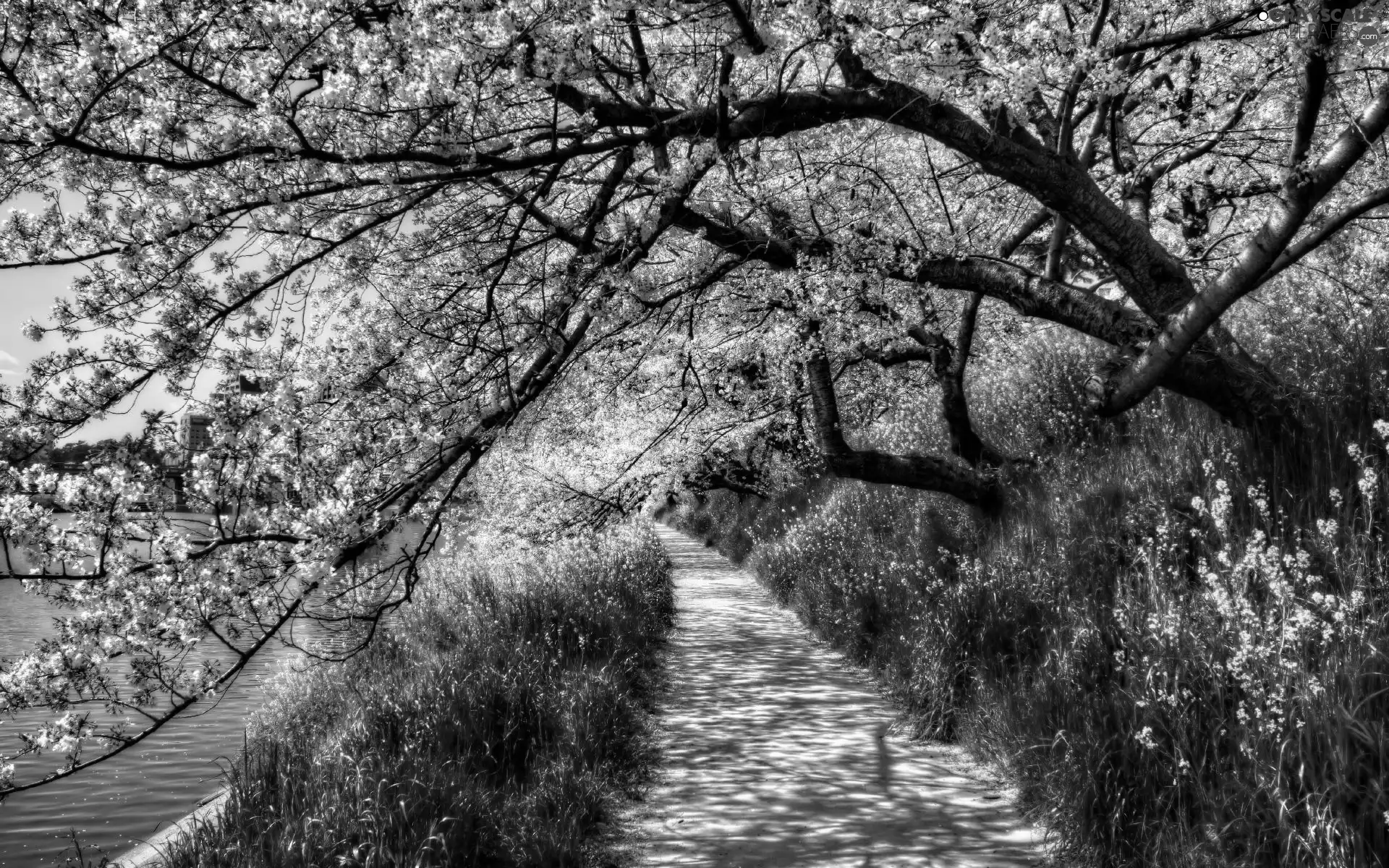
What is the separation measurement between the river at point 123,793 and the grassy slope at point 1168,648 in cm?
625

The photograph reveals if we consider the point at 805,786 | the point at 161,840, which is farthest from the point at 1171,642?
the point at 161,840

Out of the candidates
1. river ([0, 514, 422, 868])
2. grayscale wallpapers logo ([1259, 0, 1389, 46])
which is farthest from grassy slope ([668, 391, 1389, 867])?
river ([0, 514, 422, 868])

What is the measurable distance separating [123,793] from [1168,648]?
9.50 metres

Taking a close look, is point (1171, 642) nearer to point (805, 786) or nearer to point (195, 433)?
point (805, 786)

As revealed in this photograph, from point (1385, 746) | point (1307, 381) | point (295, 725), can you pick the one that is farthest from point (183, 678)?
point (1307, 381)

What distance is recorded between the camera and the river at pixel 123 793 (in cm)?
676

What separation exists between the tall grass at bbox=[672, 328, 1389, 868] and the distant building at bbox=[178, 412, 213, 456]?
4.59 metres

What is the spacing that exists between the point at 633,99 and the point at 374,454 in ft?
8.98

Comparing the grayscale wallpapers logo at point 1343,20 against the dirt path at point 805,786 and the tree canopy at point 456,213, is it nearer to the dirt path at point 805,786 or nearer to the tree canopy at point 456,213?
the tree canopy at point 456,213

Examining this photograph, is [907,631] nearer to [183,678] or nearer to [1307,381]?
[1307,381]

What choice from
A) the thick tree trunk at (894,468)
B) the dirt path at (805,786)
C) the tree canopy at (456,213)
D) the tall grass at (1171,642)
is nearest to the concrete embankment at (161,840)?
the tree canopy at (456,213)

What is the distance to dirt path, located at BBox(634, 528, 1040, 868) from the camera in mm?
4125

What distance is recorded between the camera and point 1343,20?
4.14 metres

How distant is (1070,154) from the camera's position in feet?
17.0
